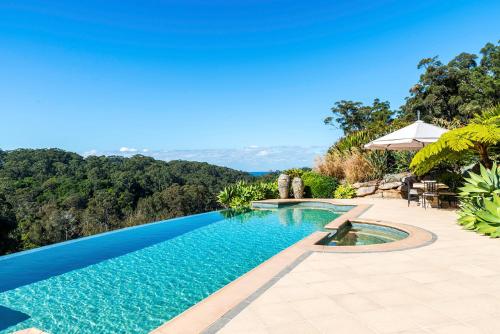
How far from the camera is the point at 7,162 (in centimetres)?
2733

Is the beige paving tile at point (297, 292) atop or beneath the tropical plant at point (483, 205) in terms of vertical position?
beneath

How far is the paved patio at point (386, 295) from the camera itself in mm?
2355

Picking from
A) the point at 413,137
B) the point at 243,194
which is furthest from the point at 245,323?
the point at 243,194

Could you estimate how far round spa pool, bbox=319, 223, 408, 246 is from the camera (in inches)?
238

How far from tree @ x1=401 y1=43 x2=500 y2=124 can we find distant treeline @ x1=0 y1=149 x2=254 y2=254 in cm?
1729

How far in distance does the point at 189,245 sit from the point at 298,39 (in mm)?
15814

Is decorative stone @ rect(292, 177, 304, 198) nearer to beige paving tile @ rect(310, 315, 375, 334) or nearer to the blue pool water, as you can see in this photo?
the blue pool water

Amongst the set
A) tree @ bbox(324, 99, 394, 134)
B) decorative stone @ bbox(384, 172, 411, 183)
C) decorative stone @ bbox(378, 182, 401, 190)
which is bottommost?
decorative stone @ bbox(378, 182, 401, 190)

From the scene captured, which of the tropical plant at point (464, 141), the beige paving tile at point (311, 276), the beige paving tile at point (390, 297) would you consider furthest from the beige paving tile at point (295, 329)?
the tropical plant at point (464, 141)

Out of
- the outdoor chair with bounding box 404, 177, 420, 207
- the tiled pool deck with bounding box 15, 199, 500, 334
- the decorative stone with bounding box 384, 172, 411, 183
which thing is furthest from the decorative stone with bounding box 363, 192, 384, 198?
the tiled pool deck with bounding box 15, 199, 500, 334

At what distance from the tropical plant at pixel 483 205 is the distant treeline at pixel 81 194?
1609 cm

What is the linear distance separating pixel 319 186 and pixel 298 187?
817 mm

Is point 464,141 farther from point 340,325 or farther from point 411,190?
point 340,325

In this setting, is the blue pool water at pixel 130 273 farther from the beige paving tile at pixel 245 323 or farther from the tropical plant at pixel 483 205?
the tropical plant at pixel 483 205
